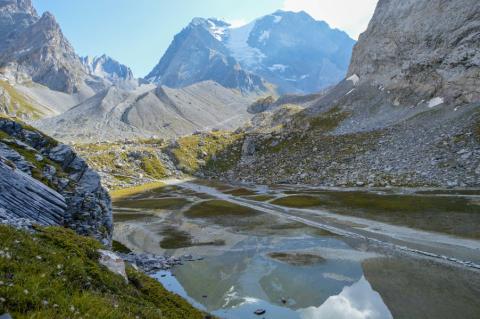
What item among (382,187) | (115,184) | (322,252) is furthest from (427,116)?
(115,184)

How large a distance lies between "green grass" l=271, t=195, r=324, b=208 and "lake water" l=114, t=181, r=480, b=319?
189 cm

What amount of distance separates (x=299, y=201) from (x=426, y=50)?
117220mm

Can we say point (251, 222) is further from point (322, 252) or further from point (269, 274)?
point (269, 274)

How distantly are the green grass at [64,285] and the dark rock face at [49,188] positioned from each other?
27.1ft

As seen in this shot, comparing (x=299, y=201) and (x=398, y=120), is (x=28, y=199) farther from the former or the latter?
(x=398, y=120)

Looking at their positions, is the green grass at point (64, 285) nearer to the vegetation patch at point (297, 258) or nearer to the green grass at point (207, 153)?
the vegetation patch at point (297, 258)

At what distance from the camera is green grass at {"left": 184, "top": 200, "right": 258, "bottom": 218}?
63.7 meters

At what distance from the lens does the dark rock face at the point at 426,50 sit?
11706 centimetres

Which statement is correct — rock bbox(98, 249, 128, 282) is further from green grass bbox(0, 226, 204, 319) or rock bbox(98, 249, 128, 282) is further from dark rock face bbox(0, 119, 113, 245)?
dark rock face bbox(0, 119, 113, 245)

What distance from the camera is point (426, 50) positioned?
144875 mm

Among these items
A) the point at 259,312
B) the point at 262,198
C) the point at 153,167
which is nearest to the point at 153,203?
the point at 262,198

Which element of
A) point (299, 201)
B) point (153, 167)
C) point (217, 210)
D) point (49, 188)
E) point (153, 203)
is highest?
point (49, 188)

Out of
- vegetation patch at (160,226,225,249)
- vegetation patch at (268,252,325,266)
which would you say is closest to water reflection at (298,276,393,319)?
vegetation patch at (268,252,325,266)

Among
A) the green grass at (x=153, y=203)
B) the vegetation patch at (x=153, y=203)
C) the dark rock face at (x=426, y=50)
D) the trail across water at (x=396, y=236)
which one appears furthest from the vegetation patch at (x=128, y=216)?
the dark rock face at (x=426, y=50)
